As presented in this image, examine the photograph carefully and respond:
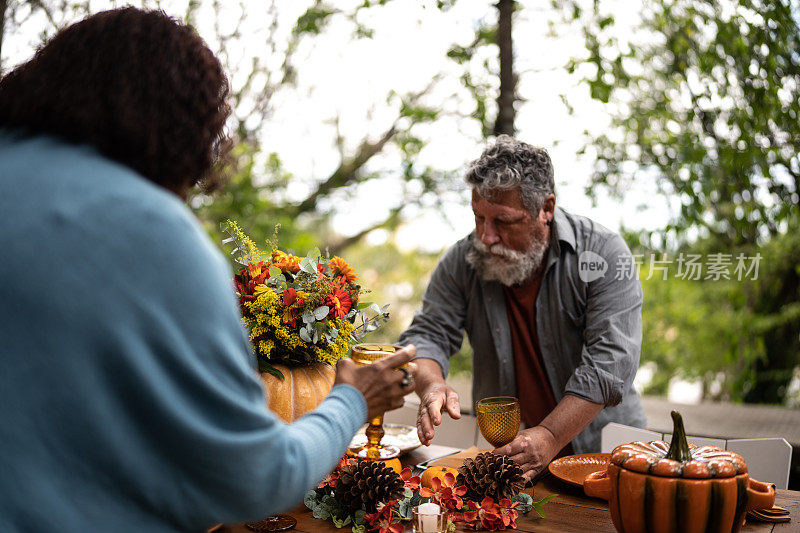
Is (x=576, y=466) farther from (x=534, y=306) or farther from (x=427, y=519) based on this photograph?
(x=534, y=306)

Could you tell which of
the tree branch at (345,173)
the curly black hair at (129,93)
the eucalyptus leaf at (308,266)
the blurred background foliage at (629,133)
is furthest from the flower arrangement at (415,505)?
the tree branch at (345,173)

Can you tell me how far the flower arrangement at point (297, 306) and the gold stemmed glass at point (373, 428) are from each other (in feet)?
0.33

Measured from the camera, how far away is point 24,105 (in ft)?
2.94

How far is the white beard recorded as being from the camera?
2367mm

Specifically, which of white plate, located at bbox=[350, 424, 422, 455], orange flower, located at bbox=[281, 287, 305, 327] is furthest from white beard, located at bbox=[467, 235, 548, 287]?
orange flower, located at bbox=[281, 287, 305, 327]

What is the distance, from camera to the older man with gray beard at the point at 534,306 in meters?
2.17

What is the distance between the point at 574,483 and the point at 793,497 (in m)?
0.58

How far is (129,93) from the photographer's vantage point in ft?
2.96

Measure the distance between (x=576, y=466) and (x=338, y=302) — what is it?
2.56ft

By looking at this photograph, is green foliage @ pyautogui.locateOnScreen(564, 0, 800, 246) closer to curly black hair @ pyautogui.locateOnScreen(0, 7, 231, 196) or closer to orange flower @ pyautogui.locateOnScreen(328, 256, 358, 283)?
orange flower @ pyautogui.locateOnScreen(328, 256, 358, 283)

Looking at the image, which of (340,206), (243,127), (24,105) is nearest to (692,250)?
(340,206)

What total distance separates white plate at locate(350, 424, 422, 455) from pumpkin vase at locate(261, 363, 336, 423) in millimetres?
312

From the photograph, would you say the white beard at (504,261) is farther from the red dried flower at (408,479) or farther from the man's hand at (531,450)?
the red dried flower at (408,479)

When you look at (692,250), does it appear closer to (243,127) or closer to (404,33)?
(404,33)
